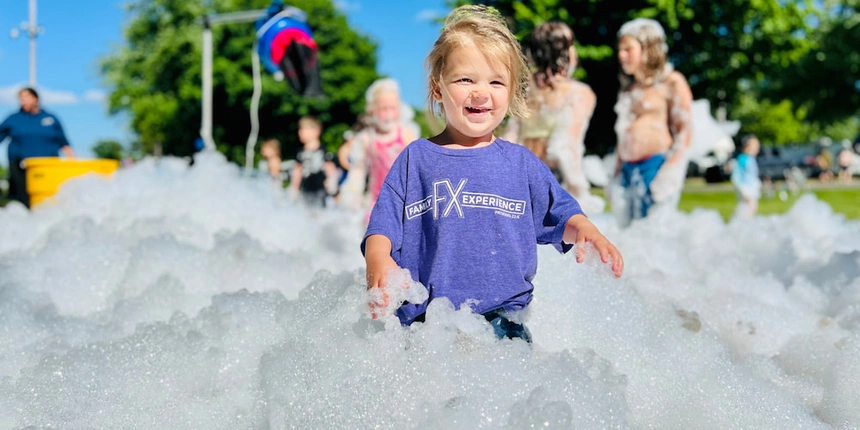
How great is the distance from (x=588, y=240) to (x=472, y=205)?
31 centimetres

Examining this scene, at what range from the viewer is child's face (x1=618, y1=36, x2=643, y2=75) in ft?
16.5

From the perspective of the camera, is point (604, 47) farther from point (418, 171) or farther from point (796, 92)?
point (418, 171)

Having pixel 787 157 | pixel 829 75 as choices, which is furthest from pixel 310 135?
pixel 787 157

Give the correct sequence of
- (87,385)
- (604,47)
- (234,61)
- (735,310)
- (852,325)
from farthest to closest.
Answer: (234,61)
(604,47)
(735,310)
(852,325)
(87,385)

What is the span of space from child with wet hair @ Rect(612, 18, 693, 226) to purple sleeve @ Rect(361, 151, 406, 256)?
10.8 ft

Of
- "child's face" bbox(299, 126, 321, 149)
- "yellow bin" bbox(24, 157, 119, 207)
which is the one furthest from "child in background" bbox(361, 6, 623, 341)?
"child's face" bbox(299, 126, 321, 149)

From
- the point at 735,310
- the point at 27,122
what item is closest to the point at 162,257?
the point at 735,310

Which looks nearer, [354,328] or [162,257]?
[354,328]

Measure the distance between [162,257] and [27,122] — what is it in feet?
20.9

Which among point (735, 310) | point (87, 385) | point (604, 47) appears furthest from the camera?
point (604, 47)

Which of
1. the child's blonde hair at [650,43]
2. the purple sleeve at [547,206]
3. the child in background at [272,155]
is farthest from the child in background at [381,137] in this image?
the child in background at [272,155]

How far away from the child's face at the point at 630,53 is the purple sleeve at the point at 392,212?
3.39 metres

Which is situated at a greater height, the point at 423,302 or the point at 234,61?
the point at 423,302

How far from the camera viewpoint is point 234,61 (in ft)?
125
